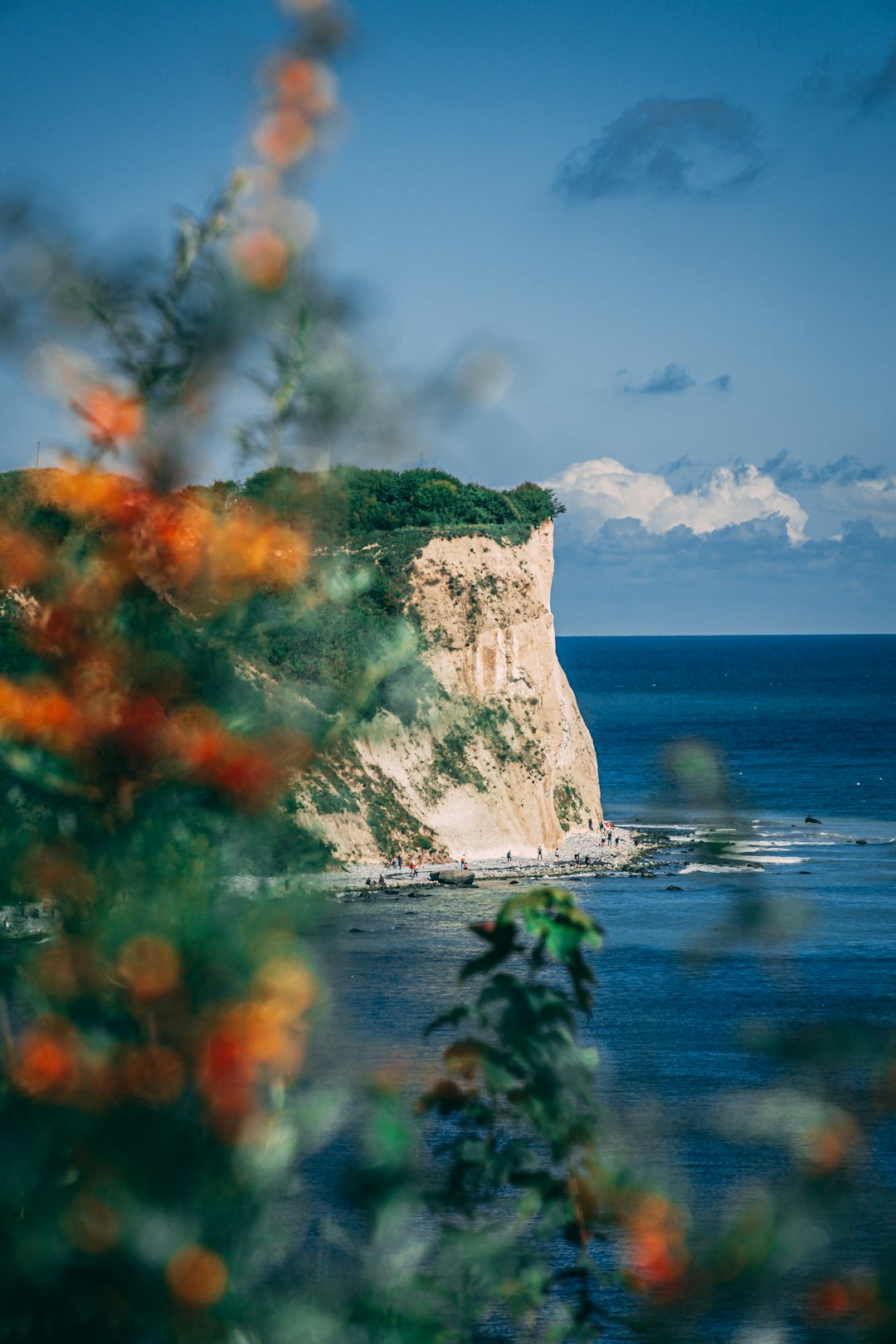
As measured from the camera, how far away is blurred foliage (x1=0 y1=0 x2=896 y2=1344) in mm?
4344

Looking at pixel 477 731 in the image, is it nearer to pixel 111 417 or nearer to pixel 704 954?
pixel 111 417

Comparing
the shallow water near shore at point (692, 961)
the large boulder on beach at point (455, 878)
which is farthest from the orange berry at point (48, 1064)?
the large boulder on beach at point (455, 878)

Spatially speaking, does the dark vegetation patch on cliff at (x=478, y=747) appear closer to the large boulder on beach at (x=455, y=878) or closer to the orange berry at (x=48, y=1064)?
the large boulder on beach at (x=455, y=878)

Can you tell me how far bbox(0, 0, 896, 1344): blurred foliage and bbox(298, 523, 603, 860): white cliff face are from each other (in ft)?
208

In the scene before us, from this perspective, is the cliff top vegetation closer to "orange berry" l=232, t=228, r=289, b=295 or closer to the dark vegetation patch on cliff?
the dark vegetation patch on cliff

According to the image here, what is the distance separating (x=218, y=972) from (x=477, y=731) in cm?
6965

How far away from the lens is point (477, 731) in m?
74.4

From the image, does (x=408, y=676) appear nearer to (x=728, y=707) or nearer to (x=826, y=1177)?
(x=826, y=1177)

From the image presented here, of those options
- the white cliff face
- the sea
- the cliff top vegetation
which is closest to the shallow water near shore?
the sea

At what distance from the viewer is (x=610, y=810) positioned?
96.7m

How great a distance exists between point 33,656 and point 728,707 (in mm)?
182394

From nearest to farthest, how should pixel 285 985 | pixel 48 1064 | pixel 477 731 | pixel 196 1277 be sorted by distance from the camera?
pixel 196 1277, pixel 48 1064, pixel 285 985, pixel 477 731

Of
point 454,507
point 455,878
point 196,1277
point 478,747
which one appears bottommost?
point 455,878

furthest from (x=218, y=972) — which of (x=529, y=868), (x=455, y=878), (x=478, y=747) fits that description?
(x=478, y=747)
